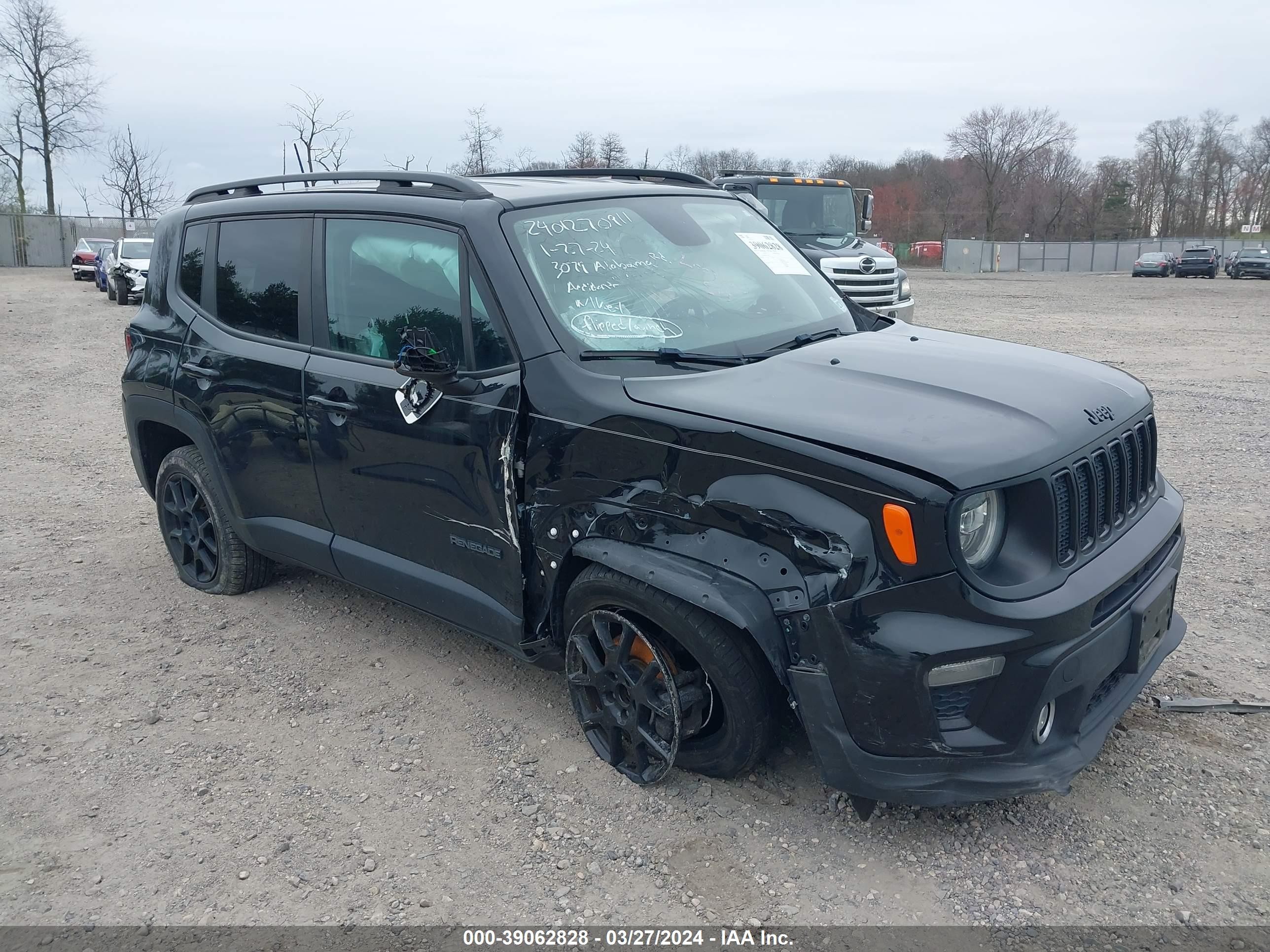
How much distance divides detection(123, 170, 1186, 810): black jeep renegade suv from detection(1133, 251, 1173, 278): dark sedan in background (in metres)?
45.2

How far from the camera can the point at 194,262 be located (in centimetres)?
476

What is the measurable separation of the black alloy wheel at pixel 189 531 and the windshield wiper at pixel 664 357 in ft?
8.84

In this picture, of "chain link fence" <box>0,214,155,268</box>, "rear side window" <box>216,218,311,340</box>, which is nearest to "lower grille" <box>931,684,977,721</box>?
"rear side window" <box>216,218,311,340</box>

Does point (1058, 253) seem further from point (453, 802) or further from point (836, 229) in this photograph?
point (453, 802)

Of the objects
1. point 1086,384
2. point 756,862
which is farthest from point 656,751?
point 1086,384

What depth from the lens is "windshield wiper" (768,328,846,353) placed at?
3523 mm

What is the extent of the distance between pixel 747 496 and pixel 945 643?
2.15 feet

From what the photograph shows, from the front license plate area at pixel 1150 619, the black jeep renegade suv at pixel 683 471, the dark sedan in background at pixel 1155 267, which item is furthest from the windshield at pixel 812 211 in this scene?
the dark sedan in background at pixel 1155 267

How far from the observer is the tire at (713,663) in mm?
2893

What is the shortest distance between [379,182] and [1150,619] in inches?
129

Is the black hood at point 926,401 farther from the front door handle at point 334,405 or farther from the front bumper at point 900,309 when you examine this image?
the front bumper at point 900,309

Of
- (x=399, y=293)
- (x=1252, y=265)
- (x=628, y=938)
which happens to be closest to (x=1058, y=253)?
(x=1252, y=265)

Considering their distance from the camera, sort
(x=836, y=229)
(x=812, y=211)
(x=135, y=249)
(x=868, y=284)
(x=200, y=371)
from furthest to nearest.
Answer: (x=135, y=249) < (x=836, y=229) < (x=812, y=211) < (x=868, y=284) < (x=200, y=371)

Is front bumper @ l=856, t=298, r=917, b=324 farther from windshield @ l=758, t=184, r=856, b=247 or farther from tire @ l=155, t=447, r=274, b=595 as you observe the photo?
tire @ l=155, t=447, r=274, b=595
